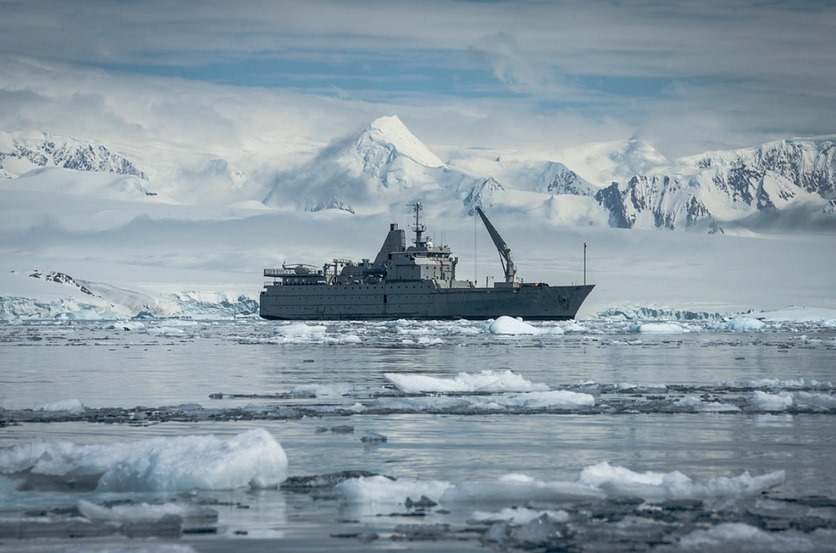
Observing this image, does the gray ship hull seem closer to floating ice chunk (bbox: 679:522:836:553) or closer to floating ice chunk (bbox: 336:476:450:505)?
floating ice chunk (bbox: 336:476:450:505)

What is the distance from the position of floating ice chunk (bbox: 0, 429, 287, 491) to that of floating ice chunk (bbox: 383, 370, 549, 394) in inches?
435

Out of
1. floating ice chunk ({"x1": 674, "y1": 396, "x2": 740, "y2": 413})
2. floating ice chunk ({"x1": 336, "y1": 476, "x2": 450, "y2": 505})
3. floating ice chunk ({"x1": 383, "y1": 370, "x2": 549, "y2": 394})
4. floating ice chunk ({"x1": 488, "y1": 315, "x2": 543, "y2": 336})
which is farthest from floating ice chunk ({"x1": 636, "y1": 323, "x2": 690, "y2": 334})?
floating ice chunk ({"x1": 336, "y1": 476, "x2": 450, "y2": 505})

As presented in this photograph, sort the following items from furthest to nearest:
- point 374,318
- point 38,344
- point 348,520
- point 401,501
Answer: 1. point 374,318
2. point 38,344
3. point 401,501
4. point 348,520

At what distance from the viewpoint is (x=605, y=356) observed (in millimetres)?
40625

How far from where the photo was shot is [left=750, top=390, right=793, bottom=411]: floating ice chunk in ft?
67.4

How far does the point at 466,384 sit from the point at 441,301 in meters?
72.2

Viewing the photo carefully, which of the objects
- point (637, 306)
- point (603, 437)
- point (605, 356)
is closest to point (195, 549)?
point (603, 437)

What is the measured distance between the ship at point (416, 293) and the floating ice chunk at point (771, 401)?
7161cm

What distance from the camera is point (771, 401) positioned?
68.9 ft

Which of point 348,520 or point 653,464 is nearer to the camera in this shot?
point 348,520

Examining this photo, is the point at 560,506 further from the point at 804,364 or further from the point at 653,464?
the point at 804,364

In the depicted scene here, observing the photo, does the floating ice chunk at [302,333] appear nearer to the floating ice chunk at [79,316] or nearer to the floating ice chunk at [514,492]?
the floating ice chunk at [514,492]

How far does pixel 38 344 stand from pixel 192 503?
132ft

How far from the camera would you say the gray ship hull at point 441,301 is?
95.4 metres
